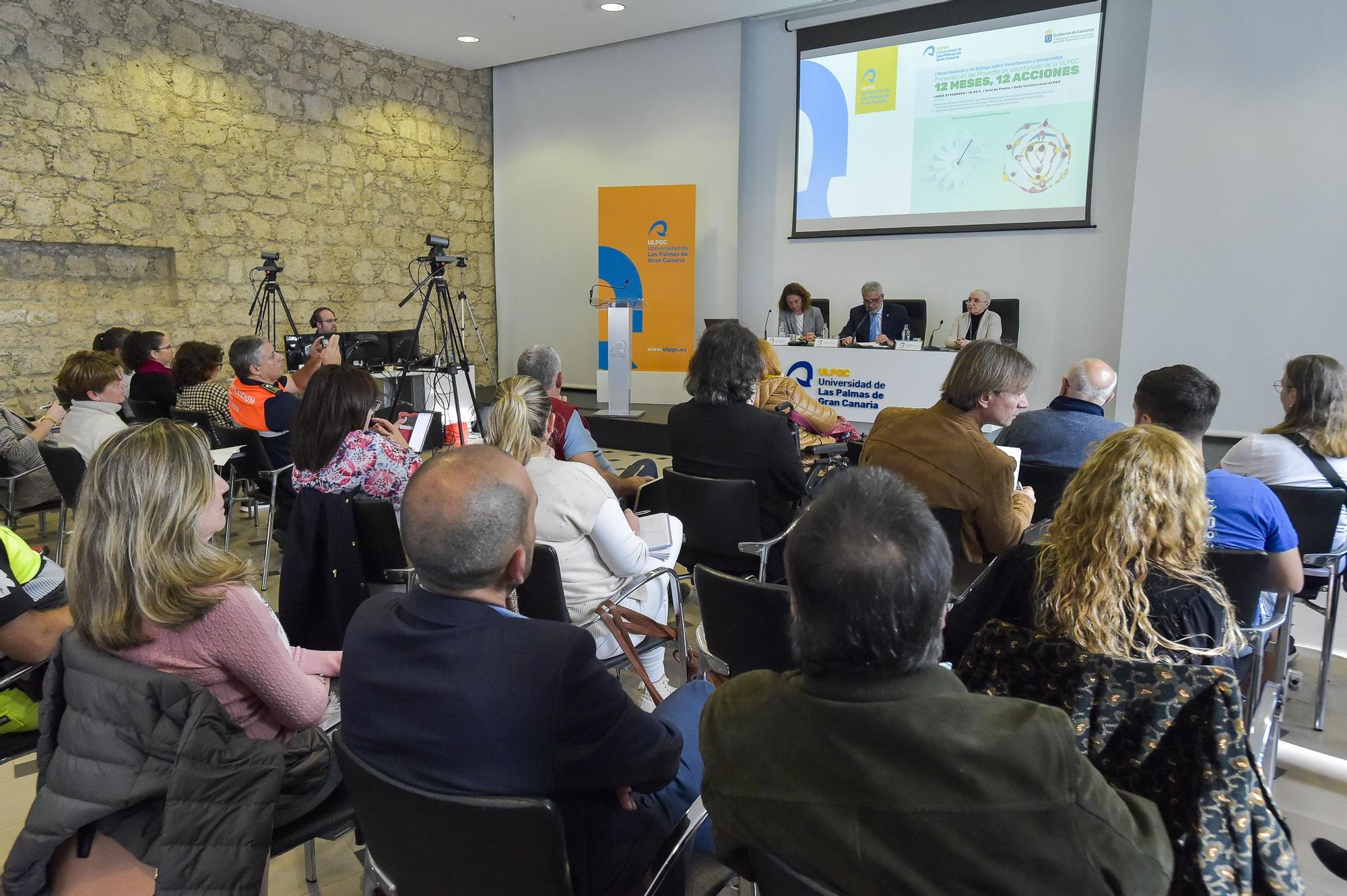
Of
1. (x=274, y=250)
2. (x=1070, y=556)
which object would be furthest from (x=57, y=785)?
(x=274, y=250)

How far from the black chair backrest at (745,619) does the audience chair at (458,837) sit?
82cm

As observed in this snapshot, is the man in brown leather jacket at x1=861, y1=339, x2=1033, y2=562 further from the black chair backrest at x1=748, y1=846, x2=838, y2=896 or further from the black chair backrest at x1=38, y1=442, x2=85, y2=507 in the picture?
the black chair backrest at x1=38, y1=442, x2=85, y2=507

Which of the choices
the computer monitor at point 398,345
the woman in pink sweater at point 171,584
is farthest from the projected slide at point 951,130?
the woman in pink sweater at point 171,584

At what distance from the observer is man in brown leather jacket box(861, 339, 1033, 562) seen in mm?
2396

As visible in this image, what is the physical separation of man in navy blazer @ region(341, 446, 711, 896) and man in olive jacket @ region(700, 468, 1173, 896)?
0.77 ft

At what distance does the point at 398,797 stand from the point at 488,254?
9.97 m

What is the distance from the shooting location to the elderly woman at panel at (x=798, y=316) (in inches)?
303

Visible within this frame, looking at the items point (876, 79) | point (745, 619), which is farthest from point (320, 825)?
point (876, 79)

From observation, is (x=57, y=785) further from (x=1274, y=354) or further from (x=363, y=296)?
(x=363, y=296)

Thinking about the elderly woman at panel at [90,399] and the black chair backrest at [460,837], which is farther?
the elderly woman at panel at [90,399]

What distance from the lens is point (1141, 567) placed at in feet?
4.67

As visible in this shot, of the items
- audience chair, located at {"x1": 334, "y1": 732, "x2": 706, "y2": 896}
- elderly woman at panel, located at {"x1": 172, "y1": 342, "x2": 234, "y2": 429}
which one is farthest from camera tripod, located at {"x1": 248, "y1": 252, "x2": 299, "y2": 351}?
audience chair, located at {"x1": 334, "y1": 732, "x2": 706, "y2": 896}

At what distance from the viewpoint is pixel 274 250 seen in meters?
8.31

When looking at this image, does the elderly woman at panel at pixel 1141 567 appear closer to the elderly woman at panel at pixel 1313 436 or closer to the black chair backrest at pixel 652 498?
the elderly woman at panel at pixel 1313 436
